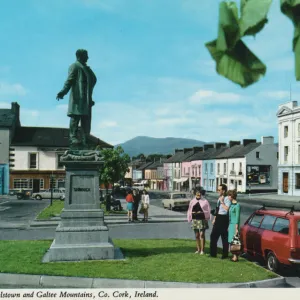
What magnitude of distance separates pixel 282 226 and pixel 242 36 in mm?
8716

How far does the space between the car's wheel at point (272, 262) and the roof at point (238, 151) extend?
1748 inches

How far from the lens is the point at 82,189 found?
33.1 feet

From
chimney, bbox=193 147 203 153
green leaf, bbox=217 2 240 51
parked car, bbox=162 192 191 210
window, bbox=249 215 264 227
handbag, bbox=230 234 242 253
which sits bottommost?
parked car, bbox=162 192 191 210

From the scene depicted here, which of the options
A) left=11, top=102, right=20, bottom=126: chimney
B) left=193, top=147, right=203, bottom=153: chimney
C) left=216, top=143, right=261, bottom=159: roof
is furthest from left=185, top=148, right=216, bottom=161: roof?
left=11, top=102, right=20, bottom=126: chimney

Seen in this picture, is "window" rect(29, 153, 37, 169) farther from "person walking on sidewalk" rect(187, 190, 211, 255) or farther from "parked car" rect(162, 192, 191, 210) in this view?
"person walking on sidewalk" rect(187, 190, 211, 255)

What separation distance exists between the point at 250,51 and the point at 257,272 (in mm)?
7810

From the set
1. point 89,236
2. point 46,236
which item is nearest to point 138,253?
point 89,236

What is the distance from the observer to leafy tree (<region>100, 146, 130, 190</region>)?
111ft

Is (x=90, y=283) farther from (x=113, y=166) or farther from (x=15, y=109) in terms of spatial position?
(x=15, y=109)

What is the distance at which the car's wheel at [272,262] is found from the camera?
922cm

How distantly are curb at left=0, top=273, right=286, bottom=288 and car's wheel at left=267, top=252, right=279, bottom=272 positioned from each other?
117cm

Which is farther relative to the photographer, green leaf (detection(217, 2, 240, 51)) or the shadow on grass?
the shadow on grass
